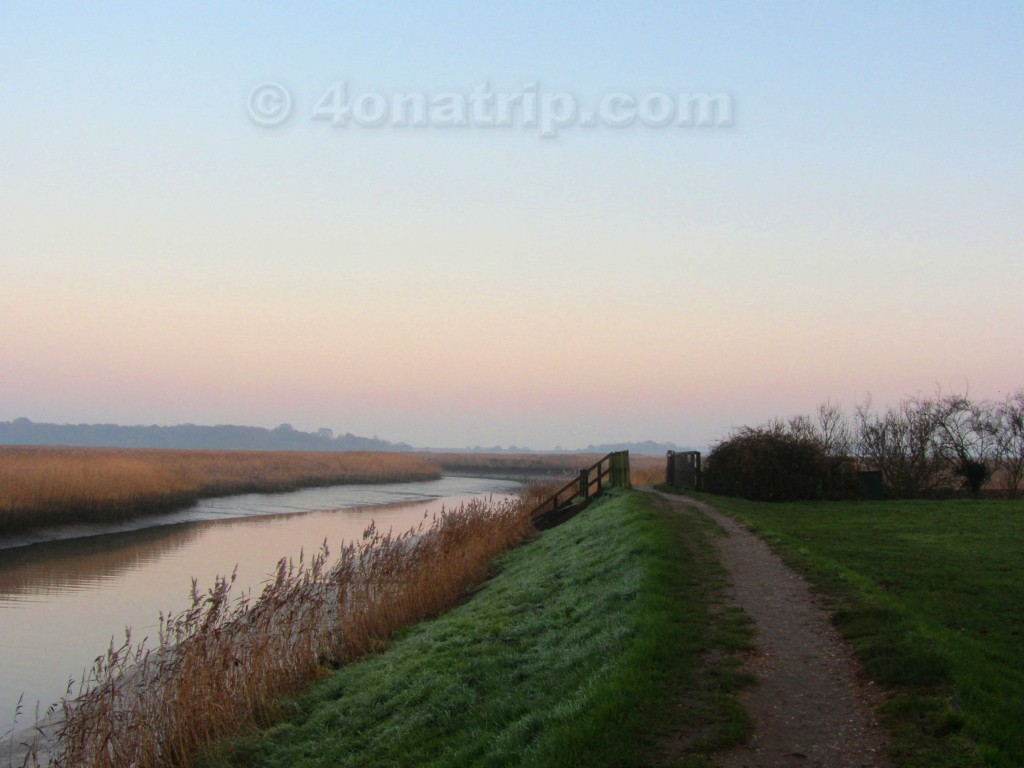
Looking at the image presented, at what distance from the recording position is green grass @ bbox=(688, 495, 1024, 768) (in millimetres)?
6324

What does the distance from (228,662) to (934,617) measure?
7.93 metres

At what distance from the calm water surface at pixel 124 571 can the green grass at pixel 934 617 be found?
9.68m

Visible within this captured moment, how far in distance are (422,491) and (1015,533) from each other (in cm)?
4559

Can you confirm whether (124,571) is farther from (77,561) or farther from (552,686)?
(552,686)

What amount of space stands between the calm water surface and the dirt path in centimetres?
897

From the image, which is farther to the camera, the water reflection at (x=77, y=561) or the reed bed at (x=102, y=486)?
the reed bed at (x=102, y=486)

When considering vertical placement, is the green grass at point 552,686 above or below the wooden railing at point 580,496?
below

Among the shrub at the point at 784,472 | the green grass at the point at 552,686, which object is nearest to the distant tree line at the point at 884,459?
the shrub at the point at 784,472

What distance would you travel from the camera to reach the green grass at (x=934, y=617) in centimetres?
632

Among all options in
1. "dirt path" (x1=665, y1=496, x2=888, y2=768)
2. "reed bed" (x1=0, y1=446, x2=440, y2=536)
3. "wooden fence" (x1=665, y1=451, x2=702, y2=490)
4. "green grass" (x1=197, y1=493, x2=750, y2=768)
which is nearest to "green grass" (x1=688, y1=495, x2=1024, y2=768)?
"dirt path" (x1=665, y1=496, x2=888, y2=768)

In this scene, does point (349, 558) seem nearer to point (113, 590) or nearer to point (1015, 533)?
point (113, 590)

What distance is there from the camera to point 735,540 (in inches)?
646

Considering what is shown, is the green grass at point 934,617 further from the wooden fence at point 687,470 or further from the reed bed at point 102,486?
the reed bed at point 102,486

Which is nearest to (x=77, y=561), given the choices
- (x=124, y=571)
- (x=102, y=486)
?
(x=124, y=571)
